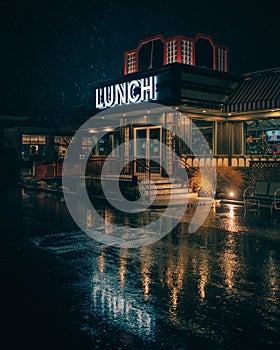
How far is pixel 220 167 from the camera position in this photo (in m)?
19.7

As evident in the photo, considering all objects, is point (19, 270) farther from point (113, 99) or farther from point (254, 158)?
point (113, 99)

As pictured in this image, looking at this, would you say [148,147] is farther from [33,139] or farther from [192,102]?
[33,139]

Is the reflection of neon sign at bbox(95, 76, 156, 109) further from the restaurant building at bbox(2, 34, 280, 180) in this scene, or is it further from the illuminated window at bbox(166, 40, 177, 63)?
the illuminated window at bbox(166, 40, 177, 63)

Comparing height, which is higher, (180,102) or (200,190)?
(180,102)

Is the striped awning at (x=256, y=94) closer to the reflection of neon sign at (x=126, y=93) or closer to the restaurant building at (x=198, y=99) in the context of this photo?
the restaurant building at (x=198, y=99)

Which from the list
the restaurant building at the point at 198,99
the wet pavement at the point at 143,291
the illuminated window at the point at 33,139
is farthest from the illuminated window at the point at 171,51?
the illuminated window at the point at 33,139

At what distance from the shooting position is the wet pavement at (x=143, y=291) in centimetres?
473

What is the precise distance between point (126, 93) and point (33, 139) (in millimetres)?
23138

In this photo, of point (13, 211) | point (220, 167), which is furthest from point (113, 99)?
point (13, 211)

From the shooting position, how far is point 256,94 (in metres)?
19.2

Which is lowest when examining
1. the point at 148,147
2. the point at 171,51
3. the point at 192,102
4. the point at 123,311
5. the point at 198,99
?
the point at 123,311

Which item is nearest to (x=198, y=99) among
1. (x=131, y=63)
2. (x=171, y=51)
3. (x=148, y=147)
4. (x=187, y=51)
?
(x=187, y=51)

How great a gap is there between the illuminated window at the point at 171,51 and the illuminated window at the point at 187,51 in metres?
0.46

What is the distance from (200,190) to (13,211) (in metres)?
8.87
